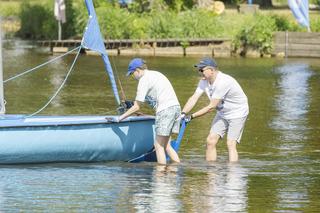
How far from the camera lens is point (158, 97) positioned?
1534 cm

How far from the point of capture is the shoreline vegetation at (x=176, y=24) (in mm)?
43844

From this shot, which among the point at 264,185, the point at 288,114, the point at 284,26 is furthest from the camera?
the point at 284,26

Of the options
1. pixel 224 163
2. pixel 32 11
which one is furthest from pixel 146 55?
pixel 224 163

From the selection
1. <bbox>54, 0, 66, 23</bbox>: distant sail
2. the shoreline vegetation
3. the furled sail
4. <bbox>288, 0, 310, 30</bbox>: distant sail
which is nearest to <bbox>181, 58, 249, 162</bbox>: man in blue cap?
the furled sail

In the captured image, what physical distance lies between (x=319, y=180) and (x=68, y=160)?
146 inches

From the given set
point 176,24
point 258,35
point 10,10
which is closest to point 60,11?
point 176,24

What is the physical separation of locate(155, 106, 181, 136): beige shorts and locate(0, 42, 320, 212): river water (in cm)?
64

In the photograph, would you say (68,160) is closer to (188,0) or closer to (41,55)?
(41,55)

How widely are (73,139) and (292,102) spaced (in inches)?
477

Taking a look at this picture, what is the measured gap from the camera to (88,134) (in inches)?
611

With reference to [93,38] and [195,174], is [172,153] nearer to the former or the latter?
[195,174]

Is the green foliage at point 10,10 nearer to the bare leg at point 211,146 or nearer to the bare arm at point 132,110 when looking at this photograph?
the bare leg at point 211,146

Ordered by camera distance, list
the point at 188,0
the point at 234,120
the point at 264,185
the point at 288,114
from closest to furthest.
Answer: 1. the point at 264,185
2. the point at 234,120
3. the point at 288,114
4. the point at 188,0

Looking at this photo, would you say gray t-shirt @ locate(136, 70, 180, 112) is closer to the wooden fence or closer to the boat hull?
the boat hull
